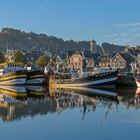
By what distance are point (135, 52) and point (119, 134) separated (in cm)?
12796

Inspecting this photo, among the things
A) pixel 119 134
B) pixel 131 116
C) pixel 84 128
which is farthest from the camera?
pixel 131 116

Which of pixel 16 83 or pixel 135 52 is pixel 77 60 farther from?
pixel 16 83

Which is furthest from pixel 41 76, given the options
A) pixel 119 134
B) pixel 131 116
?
pixel 119 134

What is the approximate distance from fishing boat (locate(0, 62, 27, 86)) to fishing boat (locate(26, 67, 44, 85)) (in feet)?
8.06

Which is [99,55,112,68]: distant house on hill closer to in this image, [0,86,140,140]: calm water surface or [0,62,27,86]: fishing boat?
[0,62,27,86]: fishing boat

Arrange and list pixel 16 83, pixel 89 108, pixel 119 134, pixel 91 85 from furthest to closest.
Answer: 1. pixel 16 83
2. pixel 91 85
3. pixel 89 108
4. pixel 119 134

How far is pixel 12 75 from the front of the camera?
84438 millimetres

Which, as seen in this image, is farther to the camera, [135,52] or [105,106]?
[135,52]

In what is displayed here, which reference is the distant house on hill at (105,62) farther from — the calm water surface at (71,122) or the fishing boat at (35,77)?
the calm water surface at (71,122)

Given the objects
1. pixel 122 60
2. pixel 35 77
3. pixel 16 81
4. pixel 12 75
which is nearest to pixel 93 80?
pixel 16 81

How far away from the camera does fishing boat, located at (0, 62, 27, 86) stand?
84.2 m

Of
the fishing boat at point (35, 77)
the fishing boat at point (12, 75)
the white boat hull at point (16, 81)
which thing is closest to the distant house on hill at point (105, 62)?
the fishing boat at point (35, 77)

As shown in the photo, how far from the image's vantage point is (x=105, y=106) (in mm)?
42625

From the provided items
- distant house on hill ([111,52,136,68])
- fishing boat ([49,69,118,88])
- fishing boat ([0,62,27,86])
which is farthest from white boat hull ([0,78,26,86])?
distant house on hill ([111,52,136,68])
